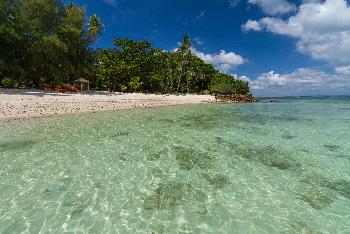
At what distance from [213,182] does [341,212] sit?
3.63 metres

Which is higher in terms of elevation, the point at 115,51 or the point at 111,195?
the point at 115,51

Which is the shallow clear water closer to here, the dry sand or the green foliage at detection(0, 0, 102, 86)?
the dry sand

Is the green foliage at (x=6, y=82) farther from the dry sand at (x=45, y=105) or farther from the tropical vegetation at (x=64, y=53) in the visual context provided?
the dry sand at (x=45, y=105)

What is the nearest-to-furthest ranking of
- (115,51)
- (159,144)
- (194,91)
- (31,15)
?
(159,144), (31,15), (115,51), (194,91)

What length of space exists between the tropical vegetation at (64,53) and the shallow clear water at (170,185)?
2551cm

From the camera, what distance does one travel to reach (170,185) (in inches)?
340

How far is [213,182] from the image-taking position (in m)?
9.02

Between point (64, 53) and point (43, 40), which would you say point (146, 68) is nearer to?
point (64, 53)

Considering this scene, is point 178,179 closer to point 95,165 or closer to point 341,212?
point 95,165

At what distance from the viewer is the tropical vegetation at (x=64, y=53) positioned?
3516 centimetres

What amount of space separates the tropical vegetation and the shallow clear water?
83.7 feet

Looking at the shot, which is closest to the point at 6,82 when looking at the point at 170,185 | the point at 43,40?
the point at 43,40

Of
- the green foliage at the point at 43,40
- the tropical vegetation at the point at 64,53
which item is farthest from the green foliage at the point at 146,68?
the green foliage at the point at 43,40

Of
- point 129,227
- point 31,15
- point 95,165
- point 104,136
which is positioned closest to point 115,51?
point 31,15
